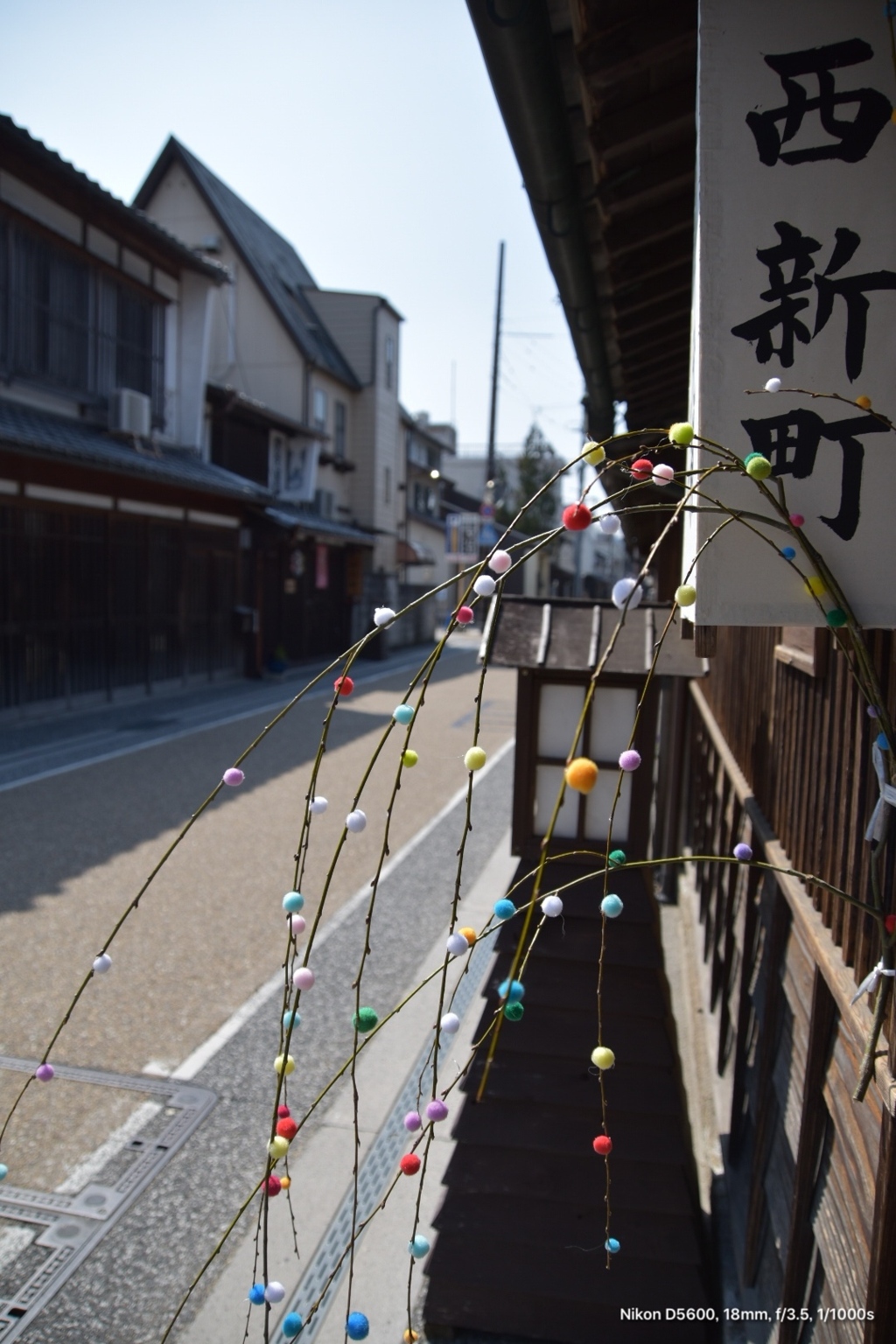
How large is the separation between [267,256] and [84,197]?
13.4 m

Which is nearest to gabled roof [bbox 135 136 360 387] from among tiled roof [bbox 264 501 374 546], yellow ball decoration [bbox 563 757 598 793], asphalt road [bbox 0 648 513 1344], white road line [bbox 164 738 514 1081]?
tiled roof [bbox 264 501 374 546]

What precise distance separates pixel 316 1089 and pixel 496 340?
68.6 feet

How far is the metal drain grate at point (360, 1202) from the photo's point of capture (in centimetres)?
310

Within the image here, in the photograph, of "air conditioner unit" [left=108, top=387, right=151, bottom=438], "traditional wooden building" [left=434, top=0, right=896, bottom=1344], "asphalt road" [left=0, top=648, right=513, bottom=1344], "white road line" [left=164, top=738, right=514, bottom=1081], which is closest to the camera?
"traditional wooden building" [left=434, top=0, right=896, bottom=1344]

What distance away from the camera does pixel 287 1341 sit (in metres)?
2.94

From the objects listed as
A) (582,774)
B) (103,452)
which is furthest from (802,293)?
(103,452)

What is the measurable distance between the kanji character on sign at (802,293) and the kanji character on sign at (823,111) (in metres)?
0.12

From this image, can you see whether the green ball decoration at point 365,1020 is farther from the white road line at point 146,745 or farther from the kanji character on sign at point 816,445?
the white road line at point 146,745

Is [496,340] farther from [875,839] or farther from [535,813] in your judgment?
[875,839]

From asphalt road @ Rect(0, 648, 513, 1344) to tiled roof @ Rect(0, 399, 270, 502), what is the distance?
4046 millimetres

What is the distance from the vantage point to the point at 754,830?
132 inches

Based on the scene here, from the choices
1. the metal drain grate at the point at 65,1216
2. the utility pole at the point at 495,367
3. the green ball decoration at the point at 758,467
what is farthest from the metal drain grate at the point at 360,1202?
the utility pole at the point at 495,367

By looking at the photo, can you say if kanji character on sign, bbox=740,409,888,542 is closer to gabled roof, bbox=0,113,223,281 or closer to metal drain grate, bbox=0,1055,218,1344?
metal drain grate, bbox=0,1055,218,1344

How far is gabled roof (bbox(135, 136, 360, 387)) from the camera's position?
909 inches
